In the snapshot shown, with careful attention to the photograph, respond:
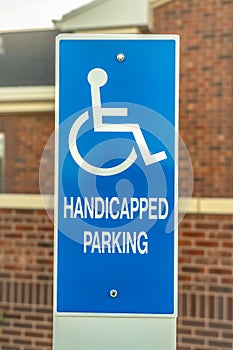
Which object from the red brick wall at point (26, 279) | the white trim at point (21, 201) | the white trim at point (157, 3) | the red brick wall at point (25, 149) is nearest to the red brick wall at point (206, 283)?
the red brick wall at point (26, 279)

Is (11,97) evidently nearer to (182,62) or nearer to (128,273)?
(182,62)

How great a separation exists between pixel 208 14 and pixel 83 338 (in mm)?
3723

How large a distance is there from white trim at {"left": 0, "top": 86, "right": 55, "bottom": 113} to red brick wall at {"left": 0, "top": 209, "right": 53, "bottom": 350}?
997 millimetres

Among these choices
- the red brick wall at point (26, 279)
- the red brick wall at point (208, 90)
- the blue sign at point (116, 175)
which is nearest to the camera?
the blue sign at point (116, 175)

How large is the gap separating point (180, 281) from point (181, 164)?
3.73 feet

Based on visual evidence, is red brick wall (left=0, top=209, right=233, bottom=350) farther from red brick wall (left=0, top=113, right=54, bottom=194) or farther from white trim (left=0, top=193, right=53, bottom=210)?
red brick wall (left=0, top=113, right=54, bottom=194)

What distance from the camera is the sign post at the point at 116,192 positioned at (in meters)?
1.57

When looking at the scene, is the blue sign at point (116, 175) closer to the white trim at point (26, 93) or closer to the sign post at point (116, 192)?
the sign post at point (116, 192)

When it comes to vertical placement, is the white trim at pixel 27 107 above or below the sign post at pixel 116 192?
above

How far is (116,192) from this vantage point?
1.56 meters

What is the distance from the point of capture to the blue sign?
1.57 m

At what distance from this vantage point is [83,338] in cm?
164

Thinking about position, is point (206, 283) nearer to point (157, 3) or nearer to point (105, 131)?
point (157, 3)

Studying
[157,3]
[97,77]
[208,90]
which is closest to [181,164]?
[208,90]
